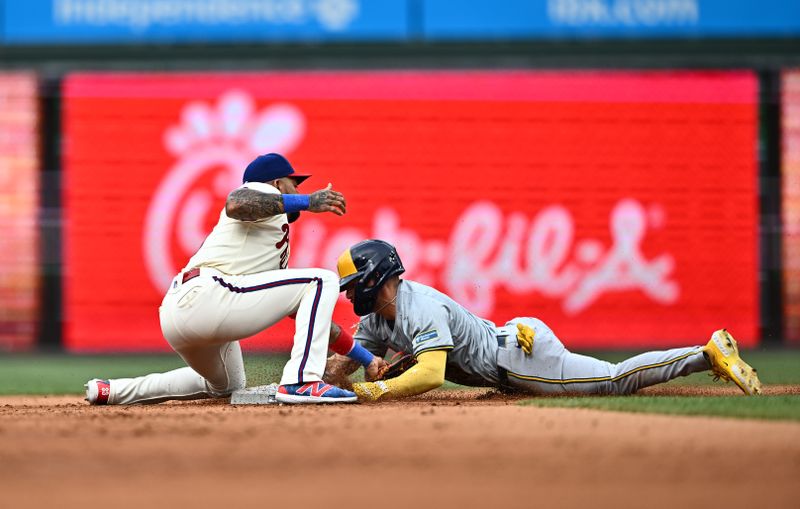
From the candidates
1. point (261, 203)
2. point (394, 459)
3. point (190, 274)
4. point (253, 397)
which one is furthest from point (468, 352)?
point (394, 459)

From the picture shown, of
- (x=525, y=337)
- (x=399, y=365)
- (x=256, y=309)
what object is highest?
(x=256, y=309)

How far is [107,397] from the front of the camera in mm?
6891

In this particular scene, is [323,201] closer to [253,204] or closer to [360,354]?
[253,204]

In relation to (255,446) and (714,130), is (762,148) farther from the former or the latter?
(255,446)

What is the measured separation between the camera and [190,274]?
6340 millimetres

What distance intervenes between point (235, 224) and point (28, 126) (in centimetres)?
932

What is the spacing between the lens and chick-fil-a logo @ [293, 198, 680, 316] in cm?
1440

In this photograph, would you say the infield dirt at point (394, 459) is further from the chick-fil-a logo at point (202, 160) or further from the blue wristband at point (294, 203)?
the chick-fil-a logo at point (202, 160)

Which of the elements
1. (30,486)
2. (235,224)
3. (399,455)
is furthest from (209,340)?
(30,486)

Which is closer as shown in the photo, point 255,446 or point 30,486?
point 30,486

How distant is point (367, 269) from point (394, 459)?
223 centimetres

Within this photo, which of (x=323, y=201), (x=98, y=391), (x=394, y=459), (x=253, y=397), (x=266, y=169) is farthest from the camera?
(x=98, y=391)

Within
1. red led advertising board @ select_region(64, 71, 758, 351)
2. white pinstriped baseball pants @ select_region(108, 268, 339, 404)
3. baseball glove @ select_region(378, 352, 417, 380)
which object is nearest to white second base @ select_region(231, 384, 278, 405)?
white pinstriped baseball pants @ select_region(108, 268, 339, 404)

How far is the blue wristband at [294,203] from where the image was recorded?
6188mm
